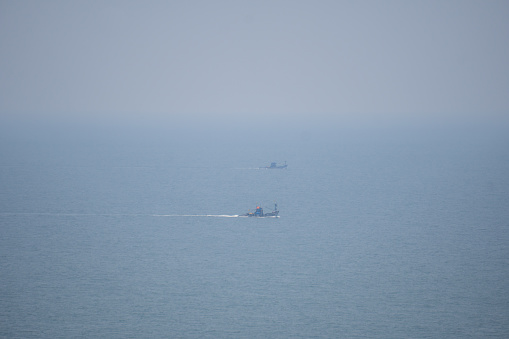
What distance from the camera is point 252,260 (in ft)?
250

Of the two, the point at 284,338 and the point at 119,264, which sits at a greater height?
the point at 119,264

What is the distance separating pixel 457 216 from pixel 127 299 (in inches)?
2407

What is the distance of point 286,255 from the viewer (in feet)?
257

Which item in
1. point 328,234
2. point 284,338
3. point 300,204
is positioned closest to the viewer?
point 284,338

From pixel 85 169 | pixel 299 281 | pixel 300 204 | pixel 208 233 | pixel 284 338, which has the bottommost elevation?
pixel 284 338

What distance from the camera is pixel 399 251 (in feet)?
264

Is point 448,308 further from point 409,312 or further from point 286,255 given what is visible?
point 286,255

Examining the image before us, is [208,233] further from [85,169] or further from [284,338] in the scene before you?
[85,169]

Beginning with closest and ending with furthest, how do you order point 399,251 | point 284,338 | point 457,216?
point 284,338, point 399,251, point 457,216

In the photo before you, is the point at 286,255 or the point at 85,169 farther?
the point at 85,169

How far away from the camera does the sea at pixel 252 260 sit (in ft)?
191

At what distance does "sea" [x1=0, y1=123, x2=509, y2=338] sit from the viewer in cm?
5809

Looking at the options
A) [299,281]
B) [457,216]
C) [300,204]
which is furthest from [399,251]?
[300,204]

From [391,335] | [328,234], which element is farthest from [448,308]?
[328,234]
